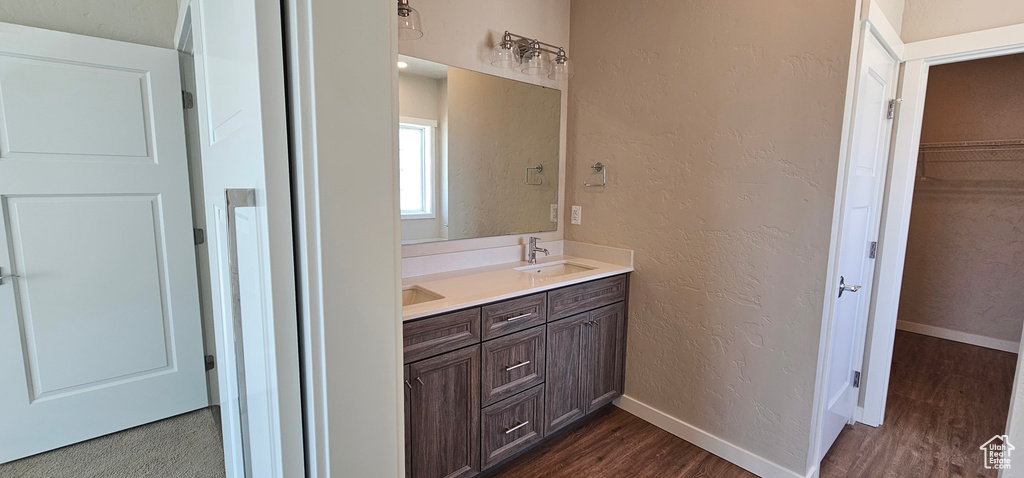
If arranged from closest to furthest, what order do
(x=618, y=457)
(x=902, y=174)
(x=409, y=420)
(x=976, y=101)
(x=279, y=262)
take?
(x=279, y=262) < (x=409, y=420) < (x=618, y=457) < (x=902, y=174) < (x=976, y=101)

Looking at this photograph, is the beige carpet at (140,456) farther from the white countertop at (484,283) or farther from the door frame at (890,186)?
the door frame at (890,186)

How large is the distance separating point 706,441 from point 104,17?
3539 mm

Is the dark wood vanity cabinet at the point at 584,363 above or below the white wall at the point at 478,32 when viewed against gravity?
below

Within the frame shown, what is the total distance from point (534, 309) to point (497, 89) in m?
1.21

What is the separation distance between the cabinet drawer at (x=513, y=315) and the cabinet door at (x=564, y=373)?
12 centimetres

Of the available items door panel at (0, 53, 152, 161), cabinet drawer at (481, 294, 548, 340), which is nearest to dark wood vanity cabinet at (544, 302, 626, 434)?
cabinet drawer at (481, 294, 548, 340)

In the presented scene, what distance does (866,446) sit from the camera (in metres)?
2.30

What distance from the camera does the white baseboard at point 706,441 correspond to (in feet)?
6.66

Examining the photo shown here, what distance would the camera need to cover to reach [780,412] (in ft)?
6.47

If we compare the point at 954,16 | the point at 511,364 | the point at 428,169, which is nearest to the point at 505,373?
the point at 511,364

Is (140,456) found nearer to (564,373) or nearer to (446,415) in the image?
(446,415)

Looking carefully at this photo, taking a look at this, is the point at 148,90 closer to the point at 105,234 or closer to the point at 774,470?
the point at 105,234

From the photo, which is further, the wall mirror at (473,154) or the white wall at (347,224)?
the wall mirror at (473,154)

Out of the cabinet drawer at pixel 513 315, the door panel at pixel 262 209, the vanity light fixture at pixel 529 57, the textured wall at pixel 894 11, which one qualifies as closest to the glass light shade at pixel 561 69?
the vanity light fixture at pixel 529 57
